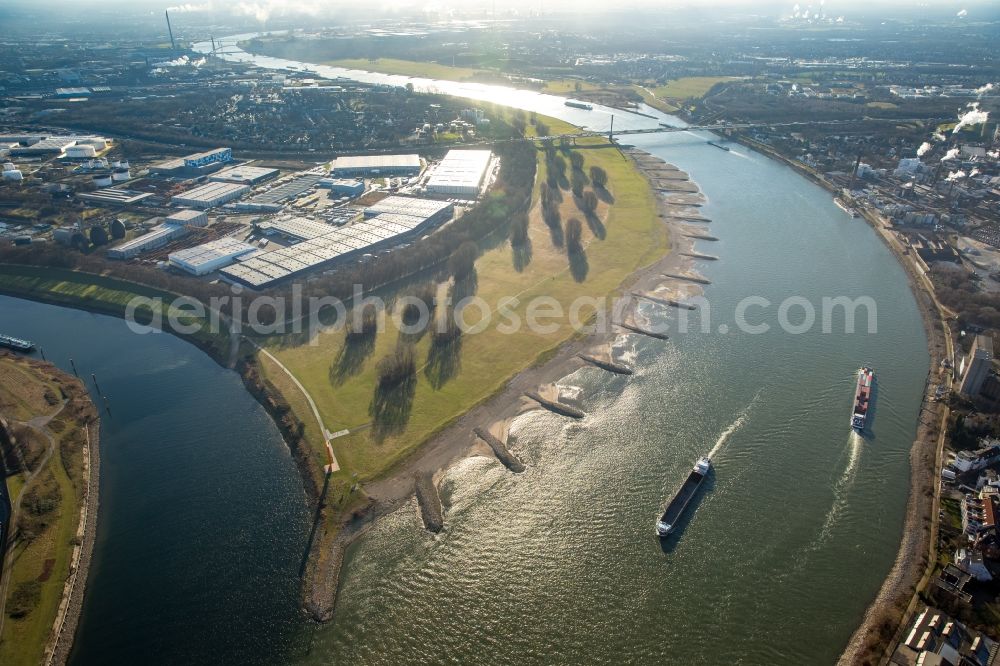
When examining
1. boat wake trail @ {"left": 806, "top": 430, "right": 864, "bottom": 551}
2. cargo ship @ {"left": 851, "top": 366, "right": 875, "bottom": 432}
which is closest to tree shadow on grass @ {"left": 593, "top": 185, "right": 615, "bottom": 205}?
cargo ship @ {"left": 851, "top": 366, "right": 875, "bottom": 432}

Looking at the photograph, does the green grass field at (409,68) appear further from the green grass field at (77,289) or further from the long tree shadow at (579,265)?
the green grass field at (77,289)

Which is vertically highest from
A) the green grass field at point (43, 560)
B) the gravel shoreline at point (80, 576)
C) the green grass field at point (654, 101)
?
the green grass field at point (654, 101)

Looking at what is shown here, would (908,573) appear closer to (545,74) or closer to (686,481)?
(686,481)

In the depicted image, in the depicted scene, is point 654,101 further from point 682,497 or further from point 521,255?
point 682,497

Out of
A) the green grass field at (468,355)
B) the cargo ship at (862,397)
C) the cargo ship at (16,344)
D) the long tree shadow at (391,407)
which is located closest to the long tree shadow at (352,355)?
the green grass field at (468,355)

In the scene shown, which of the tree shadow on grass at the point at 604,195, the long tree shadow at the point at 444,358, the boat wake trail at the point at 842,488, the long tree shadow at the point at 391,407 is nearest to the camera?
the boat wake trail at the point at 842,488

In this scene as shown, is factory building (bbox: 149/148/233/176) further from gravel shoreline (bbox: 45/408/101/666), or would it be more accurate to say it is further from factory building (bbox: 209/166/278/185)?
gravel shoreline (bbox: 45/408/101/666)
